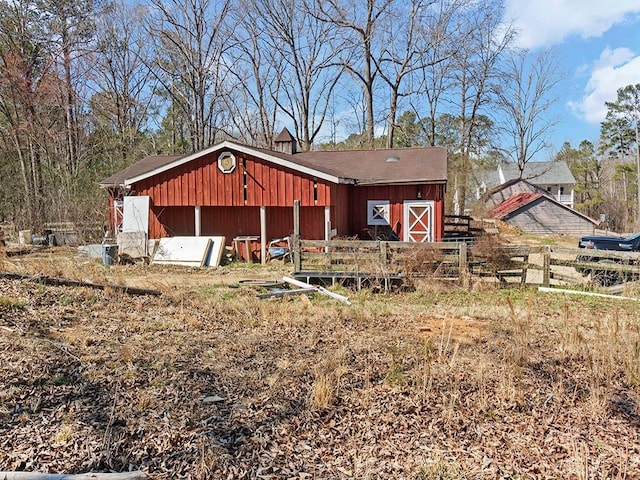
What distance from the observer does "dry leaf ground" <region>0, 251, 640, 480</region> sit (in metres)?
3.15

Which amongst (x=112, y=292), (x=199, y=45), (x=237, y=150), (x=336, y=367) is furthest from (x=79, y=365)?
(x=199, y=45)

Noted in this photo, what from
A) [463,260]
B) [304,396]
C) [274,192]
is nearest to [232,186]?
[274,192]

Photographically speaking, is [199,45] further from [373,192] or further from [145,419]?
[145,419]

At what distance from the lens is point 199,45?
25.9 m

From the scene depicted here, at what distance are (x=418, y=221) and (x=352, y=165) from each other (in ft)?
12.6

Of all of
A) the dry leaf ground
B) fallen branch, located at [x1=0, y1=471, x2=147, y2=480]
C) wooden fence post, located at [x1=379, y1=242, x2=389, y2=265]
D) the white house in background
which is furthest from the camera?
the white house in background

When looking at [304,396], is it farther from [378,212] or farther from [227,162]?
[378,212]

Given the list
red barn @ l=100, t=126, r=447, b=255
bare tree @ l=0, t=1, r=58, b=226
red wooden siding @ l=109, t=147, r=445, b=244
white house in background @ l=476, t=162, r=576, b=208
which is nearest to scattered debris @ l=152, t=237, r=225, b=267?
red barn @ l=100, t=126, r=447, b=255

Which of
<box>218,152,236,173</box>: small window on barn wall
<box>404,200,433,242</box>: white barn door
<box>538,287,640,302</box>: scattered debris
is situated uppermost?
<box>218,152,236,173</box>: small window on barn wall

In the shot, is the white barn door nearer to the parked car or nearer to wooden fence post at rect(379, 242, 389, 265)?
the parked car

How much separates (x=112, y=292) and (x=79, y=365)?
3340 mm

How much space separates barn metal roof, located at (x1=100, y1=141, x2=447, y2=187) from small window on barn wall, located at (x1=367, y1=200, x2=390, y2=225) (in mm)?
816

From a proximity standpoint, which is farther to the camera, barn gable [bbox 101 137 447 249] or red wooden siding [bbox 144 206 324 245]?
red wooden siding [bbox 144 206 324 245]

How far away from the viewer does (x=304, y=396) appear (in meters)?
4.13
